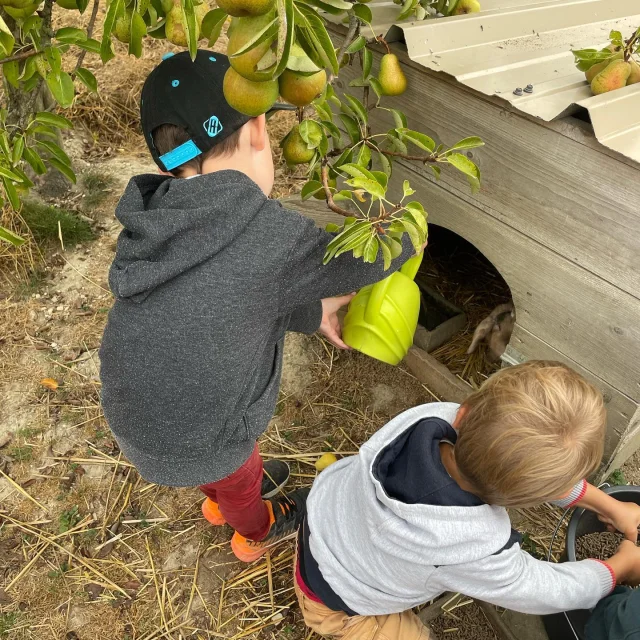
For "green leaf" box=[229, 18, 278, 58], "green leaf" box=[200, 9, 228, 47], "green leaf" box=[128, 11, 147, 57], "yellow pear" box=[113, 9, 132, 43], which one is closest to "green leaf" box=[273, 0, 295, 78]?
"green leaf" box=[229, 18, 278, 58]

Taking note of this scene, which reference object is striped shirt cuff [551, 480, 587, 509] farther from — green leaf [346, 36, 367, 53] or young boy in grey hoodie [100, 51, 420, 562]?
green leaf [346, 36, 367, 53]

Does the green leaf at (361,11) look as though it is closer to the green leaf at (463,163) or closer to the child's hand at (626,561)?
the green leaf at (463,163)

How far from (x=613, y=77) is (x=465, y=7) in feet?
2.00

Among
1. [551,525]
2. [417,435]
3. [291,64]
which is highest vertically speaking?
[291,64]

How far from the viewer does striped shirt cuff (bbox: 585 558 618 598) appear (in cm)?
134

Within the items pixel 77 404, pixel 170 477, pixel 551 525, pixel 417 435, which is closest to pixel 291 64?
pixel 417 435

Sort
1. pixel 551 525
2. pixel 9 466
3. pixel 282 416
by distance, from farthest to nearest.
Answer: pixel 282 416 → pixel 9 466 → pixel 551 525

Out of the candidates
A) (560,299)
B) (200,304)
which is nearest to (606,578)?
(560,299)

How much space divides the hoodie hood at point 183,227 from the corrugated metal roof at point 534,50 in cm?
65

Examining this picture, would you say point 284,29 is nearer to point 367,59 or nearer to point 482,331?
point 367,59

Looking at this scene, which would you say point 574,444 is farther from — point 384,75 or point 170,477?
point 384,75

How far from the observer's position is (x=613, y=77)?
1341 millimetres

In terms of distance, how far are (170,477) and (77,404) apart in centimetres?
111

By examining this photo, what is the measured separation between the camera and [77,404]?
7.78 ft
